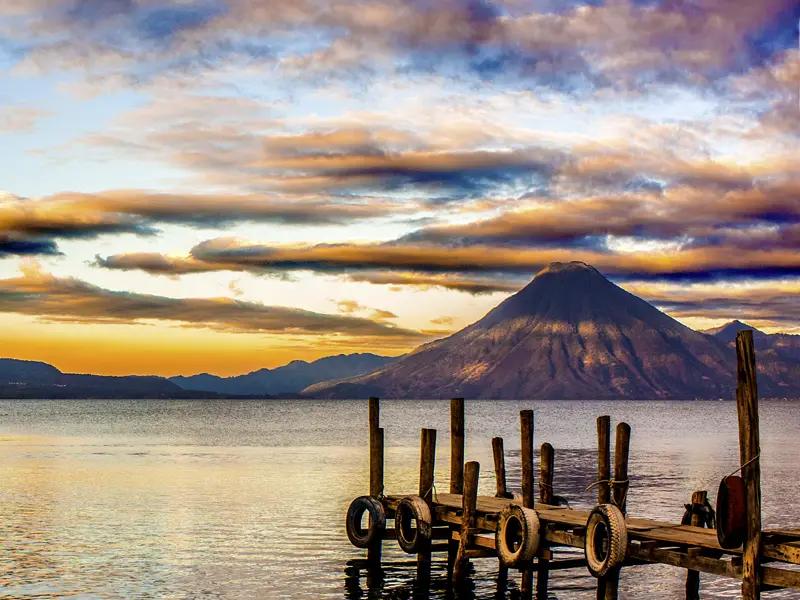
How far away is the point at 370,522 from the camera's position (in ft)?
103

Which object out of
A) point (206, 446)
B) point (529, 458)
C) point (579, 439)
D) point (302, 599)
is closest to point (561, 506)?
point (529, 458)

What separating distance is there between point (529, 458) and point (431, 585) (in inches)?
188

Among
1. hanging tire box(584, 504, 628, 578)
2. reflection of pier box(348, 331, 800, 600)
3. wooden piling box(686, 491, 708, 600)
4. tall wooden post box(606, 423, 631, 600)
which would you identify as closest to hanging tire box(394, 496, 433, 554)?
reflection of pier box(348, 331, 800, 600)

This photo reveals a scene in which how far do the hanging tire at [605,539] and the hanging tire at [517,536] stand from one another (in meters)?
1.80

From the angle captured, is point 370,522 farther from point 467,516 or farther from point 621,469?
point 621,469

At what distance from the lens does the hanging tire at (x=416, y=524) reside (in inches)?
1131

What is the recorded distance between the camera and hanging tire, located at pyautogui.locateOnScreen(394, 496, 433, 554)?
94.2 ft

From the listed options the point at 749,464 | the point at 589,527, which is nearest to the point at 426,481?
the point at 589,527

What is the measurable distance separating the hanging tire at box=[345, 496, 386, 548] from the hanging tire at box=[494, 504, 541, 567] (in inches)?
222

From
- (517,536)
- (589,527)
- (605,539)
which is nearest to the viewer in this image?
(605,539)

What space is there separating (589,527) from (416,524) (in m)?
6.90

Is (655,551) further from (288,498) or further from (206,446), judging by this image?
(206,446)

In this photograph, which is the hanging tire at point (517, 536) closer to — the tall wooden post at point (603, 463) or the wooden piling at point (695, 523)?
the tall wooden post at point (603, 463)

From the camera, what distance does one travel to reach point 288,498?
5122 cm
